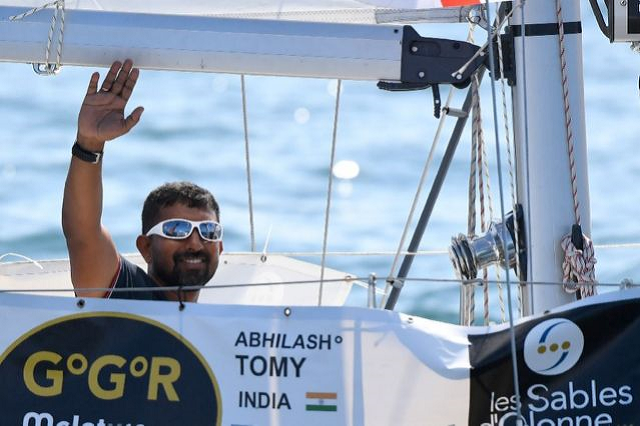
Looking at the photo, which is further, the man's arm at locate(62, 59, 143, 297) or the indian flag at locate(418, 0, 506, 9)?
the indian flag at locate(418, 0, 506, 9)

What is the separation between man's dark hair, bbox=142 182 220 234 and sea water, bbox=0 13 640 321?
4.65m

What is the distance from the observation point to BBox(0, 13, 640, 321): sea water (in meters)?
10.2

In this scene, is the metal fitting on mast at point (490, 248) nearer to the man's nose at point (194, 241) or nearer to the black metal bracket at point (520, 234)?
the black metal bracket at point (520, 234)

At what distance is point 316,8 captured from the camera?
11.8 ft

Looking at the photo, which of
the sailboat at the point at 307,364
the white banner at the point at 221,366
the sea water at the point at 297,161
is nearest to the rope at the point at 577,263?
the sailboat at the point at 307,364

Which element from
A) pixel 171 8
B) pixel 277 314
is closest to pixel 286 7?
pixel 171 8

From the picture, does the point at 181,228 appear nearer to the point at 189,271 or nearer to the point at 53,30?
the point at 189,271

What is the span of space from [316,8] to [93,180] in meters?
0.76

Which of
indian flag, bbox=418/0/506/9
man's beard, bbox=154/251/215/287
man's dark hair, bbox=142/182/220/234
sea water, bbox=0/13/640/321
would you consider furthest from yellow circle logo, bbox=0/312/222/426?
sea water, bbox=0/13/640/321

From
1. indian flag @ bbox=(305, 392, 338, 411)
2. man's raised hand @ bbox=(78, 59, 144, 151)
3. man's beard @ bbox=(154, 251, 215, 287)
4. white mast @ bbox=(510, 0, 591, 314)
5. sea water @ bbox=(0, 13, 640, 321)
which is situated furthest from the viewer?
sea water @ bbox=(0, 13, 640, 321)

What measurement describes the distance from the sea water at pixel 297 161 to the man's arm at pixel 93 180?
195 inches

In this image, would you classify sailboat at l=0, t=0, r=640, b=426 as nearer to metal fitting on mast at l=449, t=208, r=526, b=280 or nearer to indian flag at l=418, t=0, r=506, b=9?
metal fitting on mast at l=449, t=208, r=526, b=280

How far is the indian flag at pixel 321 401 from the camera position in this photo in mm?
2832

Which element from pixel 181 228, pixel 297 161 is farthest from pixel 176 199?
pixel 297 161
